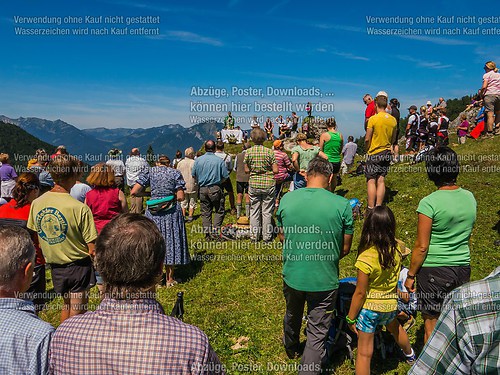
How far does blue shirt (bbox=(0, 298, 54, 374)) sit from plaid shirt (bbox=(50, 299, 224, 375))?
152 millimetres

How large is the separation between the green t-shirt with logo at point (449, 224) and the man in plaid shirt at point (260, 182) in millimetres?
4647

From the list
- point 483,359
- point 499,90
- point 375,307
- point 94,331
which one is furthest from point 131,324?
point 499,90

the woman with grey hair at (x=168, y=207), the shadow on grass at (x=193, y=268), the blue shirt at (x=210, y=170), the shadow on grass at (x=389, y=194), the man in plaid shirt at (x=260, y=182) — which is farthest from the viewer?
the shadow on grass at (x=389, y=194)

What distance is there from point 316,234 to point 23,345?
2.69m

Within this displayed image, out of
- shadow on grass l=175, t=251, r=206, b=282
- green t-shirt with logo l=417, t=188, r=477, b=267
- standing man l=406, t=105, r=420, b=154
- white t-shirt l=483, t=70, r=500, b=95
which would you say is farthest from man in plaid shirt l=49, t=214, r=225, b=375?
standing man l=406, t=105, r=420, b=154

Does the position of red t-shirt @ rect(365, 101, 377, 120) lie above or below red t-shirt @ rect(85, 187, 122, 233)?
above

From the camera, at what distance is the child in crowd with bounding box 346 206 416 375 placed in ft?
11.4

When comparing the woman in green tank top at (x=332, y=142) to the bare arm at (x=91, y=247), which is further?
the woman in green tank top at (x=332, y=142)

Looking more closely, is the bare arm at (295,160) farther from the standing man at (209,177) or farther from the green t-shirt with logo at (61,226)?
the green t-shirt with logo at (61,226)

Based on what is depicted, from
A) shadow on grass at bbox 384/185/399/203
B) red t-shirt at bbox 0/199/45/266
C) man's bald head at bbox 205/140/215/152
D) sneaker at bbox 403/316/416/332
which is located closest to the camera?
red t-shirt at bbox 0/199/45/266

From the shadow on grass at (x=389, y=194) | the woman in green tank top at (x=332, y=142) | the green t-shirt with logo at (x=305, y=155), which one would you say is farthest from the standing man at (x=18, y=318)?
the shadow on grass at (x=389, y=194)

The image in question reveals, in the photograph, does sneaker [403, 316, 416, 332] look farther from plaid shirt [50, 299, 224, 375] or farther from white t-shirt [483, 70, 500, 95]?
white t-shirt [483, 70, 500, 95]

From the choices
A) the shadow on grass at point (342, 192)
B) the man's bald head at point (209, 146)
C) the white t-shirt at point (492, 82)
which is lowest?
the shadow on grass at point (342, 192)

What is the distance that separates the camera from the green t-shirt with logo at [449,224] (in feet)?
11.4
